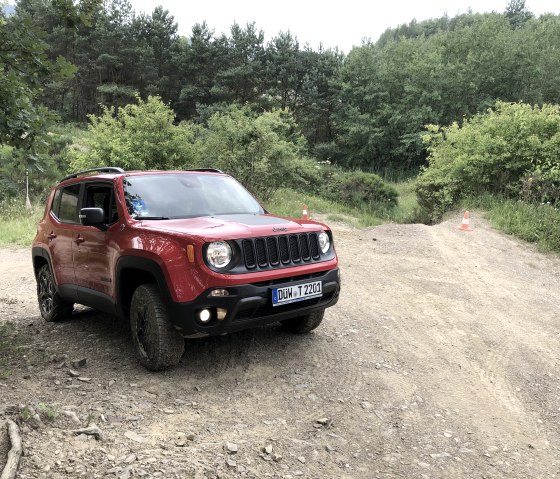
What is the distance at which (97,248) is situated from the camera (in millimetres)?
4535

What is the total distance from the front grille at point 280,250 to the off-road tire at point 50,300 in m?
2.94

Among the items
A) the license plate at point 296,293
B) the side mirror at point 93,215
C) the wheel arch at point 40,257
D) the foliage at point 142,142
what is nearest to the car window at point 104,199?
the side mirror at point 93,215

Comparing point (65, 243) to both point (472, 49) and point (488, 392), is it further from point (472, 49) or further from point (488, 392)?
point (472, 49)

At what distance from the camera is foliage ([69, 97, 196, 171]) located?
616 inches

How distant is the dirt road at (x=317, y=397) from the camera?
2.88 metres

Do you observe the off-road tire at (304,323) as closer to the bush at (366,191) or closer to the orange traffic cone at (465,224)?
the orange traffic cone at (465,224)

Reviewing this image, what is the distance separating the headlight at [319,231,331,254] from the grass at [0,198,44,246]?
28.8 ft

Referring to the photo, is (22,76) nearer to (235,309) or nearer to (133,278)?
(133,278)

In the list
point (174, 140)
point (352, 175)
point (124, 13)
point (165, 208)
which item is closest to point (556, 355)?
point (165, 208)

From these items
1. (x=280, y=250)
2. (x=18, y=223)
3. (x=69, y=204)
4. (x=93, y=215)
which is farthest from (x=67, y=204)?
(x=18, y=223)

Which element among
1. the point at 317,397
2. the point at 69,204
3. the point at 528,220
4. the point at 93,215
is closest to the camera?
the point at 317,397

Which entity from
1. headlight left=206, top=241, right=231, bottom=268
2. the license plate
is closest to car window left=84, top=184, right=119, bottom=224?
Result: headlight left=206, top=241, right=231, bottom=268

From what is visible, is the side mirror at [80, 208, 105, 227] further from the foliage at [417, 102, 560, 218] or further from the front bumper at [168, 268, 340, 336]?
the foliage at [417, 102, 560, 218]

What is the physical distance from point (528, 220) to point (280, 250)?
31.2 ft
